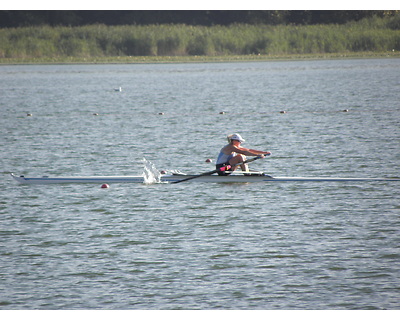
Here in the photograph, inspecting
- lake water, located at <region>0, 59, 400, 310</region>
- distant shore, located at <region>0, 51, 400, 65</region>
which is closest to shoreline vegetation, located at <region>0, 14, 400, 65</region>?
distant shore, located at <region>0, 51, 400, 65</region>

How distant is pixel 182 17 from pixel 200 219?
64332mm

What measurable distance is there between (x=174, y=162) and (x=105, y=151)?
3.32m

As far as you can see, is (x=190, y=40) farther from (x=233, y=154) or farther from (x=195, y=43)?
(x=233, y=154)

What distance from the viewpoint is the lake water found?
10398mm

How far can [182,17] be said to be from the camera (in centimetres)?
7688

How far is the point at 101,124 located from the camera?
32156 millimetres

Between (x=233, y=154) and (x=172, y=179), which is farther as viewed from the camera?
(x=172, y=179)

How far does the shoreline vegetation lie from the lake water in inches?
1336

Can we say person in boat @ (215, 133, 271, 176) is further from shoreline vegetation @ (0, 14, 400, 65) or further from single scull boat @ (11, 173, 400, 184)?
shoreline vegetation @ (0, 14, 400, 65)

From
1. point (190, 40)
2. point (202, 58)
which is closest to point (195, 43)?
point (190, 40)

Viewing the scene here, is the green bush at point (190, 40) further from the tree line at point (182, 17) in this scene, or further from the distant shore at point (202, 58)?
the tree line at point (182, 17)

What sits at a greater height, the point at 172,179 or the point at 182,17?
the point at 182,17

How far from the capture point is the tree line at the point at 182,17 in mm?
64625

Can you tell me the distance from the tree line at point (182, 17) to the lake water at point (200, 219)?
3167 cm
